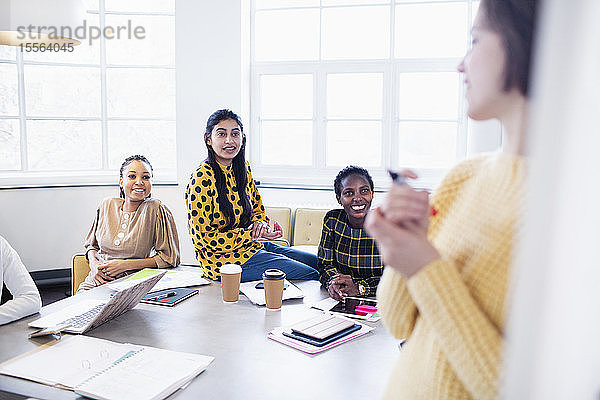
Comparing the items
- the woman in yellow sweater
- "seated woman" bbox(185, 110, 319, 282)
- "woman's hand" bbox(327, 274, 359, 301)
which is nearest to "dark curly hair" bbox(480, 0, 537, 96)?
the woman in yellow sweater

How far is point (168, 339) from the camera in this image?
58.4 inches

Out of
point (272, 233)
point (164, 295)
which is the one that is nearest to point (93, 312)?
point (164, 295)

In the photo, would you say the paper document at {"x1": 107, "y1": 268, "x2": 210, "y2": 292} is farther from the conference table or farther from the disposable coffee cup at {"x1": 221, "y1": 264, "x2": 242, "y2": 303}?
the disposable coffee cup at {"x1": 221, "y1": 264, "x2": 242, "y2": 303}

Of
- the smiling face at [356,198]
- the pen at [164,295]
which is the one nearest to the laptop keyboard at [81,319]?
the pen at [164,295]

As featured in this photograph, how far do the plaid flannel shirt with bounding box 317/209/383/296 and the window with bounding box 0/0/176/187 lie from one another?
9.07 feet

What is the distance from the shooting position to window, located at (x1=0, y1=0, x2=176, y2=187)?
4.45 metres

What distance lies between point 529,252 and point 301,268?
2113mm

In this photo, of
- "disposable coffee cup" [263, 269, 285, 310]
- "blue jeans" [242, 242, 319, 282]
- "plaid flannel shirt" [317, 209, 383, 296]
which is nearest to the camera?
"disposable coffee cup" [263, 269, 285, 310]

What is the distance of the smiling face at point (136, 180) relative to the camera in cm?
283

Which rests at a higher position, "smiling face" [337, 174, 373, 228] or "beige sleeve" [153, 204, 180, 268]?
"smiling face" [337, 174, 373, 228]

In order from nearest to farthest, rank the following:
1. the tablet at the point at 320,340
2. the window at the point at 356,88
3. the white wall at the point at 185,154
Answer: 1. the tablet at the point at 320,340
2. the white wall at the point at 185,154
3. the window at the point at 356,88

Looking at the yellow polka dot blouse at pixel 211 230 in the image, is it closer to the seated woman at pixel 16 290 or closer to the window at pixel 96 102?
the seated woman at pixel 16 290

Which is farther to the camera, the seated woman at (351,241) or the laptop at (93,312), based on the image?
the seated woman at (351,241)

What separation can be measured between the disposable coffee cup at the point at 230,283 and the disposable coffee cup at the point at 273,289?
134 mm
